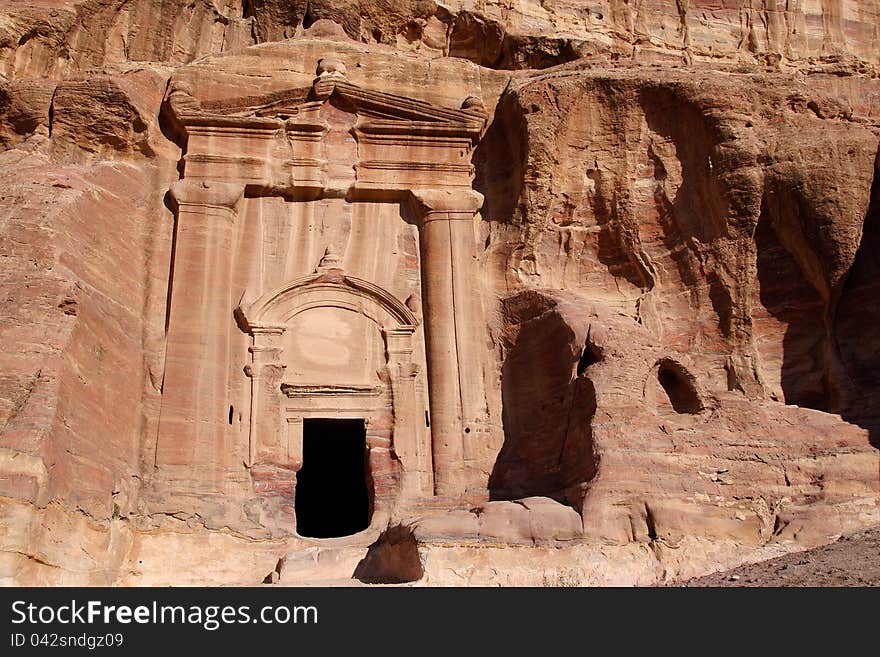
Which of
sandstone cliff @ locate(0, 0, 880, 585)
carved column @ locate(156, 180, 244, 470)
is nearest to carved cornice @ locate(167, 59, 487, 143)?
sandstone cliff @ locate(0, 0, 880, 585)

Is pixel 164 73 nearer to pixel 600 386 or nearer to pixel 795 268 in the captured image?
pixel 600 386

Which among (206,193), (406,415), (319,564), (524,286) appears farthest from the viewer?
(524,286)

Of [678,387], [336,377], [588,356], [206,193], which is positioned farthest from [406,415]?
[206,193]

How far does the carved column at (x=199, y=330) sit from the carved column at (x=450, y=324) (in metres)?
3.10

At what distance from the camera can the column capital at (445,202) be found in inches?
724

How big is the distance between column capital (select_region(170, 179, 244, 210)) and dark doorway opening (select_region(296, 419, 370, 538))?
4.63 metres

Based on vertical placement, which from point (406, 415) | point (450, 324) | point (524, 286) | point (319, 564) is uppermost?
point (524, 286)

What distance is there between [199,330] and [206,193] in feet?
7.56

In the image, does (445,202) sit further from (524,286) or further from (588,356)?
(588,356)

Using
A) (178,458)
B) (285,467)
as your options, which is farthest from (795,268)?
(178,458)

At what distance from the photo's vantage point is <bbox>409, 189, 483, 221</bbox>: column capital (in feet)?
60.3

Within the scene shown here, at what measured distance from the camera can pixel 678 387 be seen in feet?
53.0

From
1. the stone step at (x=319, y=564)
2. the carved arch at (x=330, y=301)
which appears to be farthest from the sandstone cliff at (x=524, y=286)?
the carved arch at (x=330, y=301)

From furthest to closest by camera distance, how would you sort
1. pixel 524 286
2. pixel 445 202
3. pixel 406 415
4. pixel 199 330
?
1. pixel 445 202
2. pixel 524 286
3. pixel 406 415
4. pixel 199 330
